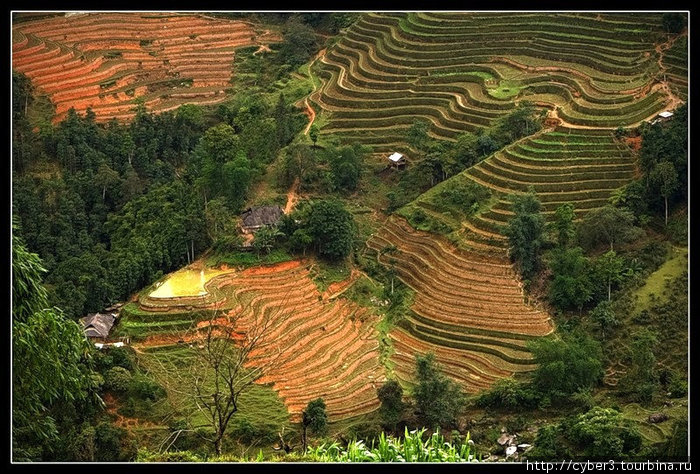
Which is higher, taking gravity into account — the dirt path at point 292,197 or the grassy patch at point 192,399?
the dirt path at point 292,197

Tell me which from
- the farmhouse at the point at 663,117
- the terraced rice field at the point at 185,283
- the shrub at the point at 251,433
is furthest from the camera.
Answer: the farmhouse at the point at 663,117

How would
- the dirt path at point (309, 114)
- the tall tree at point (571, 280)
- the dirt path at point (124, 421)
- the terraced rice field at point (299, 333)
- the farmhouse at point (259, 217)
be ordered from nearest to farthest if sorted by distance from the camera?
1. the dirt path at point (124, 421)
2. the terraced rice field at point (299, 333)
3. the tall tree at point (571, 280)
4. the farmhouse at point (259, 217)
5. the dirt path at point (309, 114)

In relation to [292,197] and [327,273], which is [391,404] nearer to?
[327,273]

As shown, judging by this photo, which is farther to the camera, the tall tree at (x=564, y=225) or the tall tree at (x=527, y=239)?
the tall tree at (x=564, y=225)

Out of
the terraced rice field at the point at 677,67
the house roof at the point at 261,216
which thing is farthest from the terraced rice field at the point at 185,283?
the terraced rice field at the point at 677,67

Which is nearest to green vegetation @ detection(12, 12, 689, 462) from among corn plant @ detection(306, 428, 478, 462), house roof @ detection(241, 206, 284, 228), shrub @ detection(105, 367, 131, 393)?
shrub @ detection(105, 367, 131, 393)

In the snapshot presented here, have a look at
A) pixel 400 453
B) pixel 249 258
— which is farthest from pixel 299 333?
pixel 400 453

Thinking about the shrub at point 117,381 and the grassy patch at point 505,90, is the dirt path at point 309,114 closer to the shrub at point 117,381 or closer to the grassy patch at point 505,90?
the grassy patch at point 505,90

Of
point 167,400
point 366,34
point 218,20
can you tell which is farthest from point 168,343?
point 218,20
